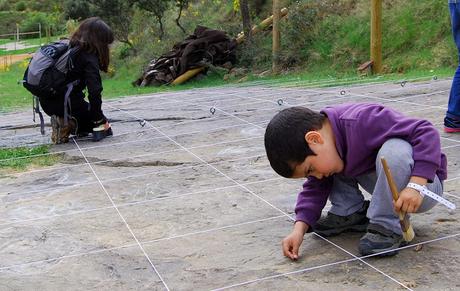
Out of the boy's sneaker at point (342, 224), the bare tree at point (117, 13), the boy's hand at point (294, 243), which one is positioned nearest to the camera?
the boy's hand at point (294, 243)

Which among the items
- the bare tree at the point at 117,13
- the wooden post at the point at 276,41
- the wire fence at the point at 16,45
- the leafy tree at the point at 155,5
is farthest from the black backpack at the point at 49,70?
the wire fence at the point at 16,45

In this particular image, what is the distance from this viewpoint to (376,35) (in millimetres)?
8508

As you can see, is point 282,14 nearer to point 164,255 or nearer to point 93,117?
point 93,117

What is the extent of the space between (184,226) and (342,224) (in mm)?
641

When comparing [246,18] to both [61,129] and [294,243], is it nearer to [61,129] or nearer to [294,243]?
[61,129]

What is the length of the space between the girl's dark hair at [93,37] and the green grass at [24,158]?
0.78 metres

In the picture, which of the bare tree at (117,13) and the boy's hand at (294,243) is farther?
the bare tree at (117,13)

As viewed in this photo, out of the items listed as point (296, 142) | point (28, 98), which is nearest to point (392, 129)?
point (296, 142)

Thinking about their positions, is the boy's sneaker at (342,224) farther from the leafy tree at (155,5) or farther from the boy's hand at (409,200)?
the leafy tree at (155,5)

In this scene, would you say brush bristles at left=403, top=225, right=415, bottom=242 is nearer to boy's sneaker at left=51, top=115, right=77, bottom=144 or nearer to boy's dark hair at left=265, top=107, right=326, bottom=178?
boy's dark hair at left=265, top=107, right=326, bottom=178

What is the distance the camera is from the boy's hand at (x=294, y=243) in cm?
194

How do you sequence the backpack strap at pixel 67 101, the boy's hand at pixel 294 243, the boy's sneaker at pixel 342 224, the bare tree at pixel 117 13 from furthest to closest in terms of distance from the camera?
1. the bare tree at pixel 117 13
2. the backpack strap at pixel 67 101
3. the boy's sneaker at pixel 342 224
4. the boy's hand at pixel 294 243

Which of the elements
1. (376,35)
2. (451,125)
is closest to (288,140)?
(451,125)

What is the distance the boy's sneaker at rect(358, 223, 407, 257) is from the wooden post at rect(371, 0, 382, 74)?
6.94m
